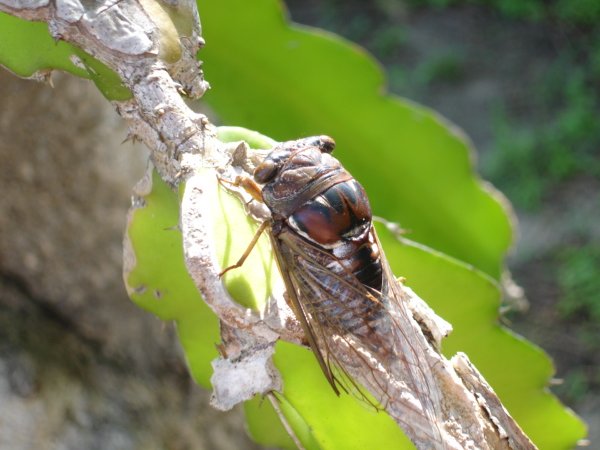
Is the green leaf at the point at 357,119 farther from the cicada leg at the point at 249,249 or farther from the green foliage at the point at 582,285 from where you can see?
the green foliage at the point at 582,285

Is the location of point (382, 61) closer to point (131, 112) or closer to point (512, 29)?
point (512, 29)

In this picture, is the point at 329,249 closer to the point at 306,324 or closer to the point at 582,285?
the point at 306,324

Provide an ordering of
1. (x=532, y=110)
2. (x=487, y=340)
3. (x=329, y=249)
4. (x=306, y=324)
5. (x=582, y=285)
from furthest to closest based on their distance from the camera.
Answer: (x=532, y=110) < (x=582, y=285) < (x=487, y=340) < (x=329, y=249) < (x=306, y=324)

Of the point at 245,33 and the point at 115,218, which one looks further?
the point at 115,218

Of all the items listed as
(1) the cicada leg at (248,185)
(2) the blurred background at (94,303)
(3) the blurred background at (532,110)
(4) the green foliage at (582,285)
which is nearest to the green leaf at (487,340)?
(2) the blurred background at (94,303)

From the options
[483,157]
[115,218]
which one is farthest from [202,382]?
[483,157]

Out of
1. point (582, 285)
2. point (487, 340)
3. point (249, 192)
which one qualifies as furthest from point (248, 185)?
point (582, 285)
